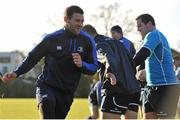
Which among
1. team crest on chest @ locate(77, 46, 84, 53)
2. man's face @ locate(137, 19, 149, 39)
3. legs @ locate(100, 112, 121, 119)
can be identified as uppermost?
man's face @ locate(137, 19, 149, 39)

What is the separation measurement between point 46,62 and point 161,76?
186cm

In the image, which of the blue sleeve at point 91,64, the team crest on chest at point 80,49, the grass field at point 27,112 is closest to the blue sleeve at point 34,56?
the team crest on chest at point 80,49

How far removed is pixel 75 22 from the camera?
28.5 ft

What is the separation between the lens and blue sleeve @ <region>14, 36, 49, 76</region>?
8.76 meters

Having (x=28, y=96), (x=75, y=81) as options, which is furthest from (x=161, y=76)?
(x=28, y=96)

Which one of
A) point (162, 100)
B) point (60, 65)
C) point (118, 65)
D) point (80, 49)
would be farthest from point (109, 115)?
point (60, 65)

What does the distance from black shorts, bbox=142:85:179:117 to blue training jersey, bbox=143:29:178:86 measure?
0.09 meters

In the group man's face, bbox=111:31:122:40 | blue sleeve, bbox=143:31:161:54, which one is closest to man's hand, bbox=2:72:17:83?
blue sleeve, bbox=143:31:161:54

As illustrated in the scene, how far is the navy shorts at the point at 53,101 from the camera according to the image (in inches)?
337

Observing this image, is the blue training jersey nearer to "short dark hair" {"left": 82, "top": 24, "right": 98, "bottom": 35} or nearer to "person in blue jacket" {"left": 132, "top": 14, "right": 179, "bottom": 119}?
"person in blue jacket" {"left": 132, "top": 14, "right": 179, "bottom": 119}

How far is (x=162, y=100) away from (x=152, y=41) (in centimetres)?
91

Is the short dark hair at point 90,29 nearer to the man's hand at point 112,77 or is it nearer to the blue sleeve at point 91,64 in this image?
the man's hand at point 112,77

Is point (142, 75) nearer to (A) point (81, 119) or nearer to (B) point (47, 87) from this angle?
(B) point (47, 87)

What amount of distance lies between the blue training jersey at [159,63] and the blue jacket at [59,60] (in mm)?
1153
